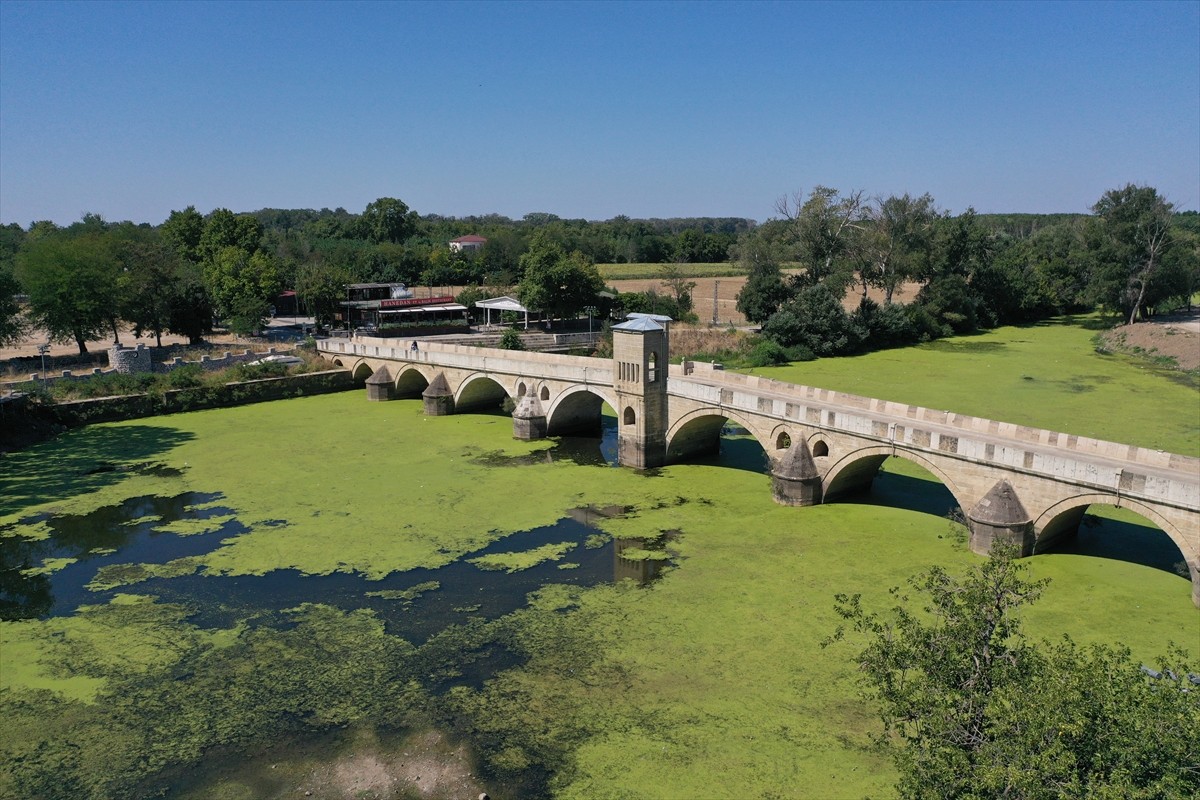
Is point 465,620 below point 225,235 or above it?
below

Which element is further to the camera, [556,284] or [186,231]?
[186,231]

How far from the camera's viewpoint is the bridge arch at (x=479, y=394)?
127ft

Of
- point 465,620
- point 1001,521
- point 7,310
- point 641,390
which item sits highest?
point 7,310

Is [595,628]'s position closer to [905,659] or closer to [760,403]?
[905,659]

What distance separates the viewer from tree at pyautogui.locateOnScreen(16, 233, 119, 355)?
45344 millimetres

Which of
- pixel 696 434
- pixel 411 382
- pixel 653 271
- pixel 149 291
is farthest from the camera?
pixel 653 271

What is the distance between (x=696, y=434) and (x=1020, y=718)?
2285cm

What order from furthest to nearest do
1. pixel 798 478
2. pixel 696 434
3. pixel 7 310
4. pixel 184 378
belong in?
1. pixel 7 310
2. pixel 184 378
3. pixel 696 434
4. pixel 798 478

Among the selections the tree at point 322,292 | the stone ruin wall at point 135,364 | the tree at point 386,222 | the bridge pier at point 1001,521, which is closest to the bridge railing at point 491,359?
the stone ruin wall at point 135,364

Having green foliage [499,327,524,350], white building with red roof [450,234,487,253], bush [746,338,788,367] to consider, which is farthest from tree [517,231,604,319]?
white building with red roof [450,234,487,253]

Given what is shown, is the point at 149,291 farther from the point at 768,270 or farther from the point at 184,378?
the point at 768,270

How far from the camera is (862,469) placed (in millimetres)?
25812

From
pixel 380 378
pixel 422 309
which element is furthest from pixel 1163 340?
pixel 422 309

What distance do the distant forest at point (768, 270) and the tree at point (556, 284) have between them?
144mm
